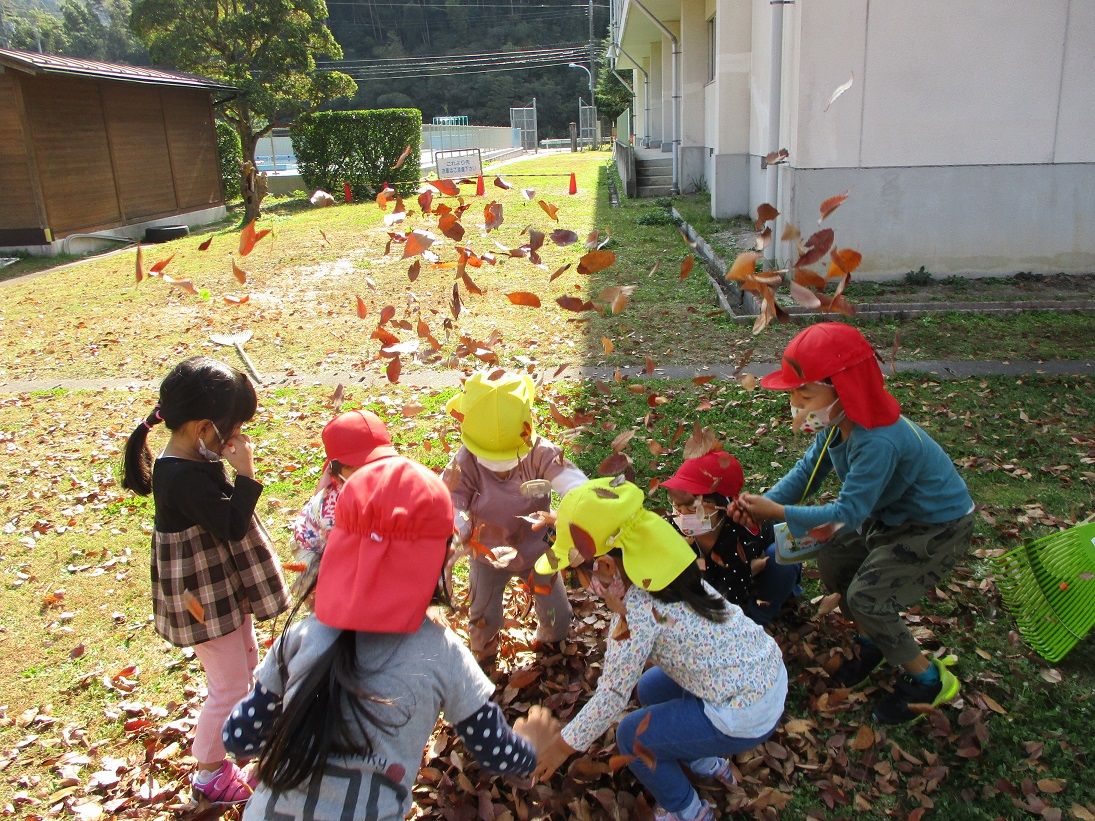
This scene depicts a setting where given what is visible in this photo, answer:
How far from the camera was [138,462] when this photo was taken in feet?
8.88

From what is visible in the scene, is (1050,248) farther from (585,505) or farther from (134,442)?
(134,442)

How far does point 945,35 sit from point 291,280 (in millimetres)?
8254

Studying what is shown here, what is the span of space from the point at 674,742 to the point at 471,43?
92.8 m

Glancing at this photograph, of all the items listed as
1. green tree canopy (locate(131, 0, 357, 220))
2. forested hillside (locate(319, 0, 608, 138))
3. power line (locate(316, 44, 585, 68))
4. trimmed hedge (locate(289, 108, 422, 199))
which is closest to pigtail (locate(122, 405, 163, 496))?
trimmed hedge (locate(289, 108, 422, 199))

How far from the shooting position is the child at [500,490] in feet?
9.25

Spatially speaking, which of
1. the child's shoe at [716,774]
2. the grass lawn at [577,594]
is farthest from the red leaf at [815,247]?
the child's shoe at [716,774]

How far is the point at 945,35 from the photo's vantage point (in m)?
7.98

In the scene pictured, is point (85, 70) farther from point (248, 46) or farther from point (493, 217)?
point (493, 217)

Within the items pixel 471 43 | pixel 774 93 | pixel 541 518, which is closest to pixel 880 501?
pixel 541 518

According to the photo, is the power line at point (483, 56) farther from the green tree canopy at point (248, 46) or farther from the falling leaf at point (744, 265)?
the falling leaf at point (744, 265)

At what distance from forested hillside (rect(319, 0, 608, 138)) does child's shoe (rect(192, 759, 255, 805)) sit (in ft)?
249

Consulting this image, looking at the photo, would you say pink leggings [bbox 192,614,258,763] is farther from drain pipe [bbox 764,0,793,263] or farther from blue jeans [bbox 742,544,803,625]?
drain pipe [bbox 764,0,793,263]

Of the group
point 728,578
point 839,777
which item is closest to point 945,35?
point 728,578

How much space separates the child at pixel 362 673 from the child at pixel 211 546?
72cm
